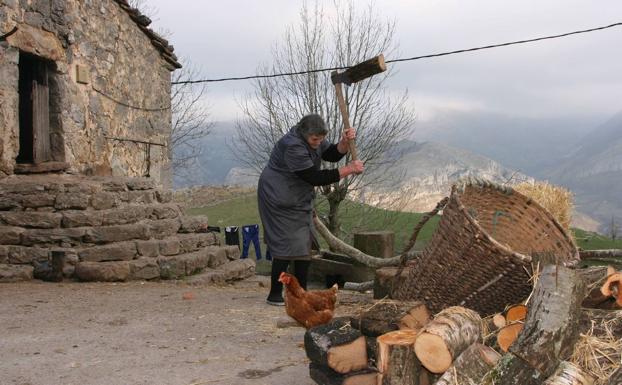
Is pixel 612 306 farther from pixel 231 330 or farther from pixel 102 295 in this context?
pixel 102 295

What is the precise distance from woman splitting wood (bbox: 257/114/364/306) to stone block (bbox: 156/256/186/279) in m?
2.69

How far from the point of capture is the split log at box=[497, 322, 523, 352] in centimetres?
314

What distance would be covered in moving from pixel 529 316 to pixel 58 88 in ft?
25.4


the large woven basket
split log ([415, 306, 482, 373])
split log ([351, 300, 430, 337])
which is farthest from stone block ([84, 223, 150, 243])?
split log ([415, 306, 482, 373])

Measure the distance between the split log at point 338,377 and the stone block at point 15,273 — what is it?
5.24 m

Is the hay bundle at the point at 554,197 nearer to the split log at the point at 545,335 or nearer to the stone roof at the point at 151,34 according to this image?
the stone roof at the point at 151,34

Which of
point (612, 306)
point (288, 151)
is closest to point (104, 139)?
point (288, 151)

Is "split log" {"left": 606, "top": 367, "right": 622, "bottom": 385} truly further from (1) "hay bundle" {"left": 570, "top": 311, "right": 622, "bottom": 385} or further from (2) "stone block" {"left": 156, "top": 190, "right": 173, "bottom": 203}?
(2) "stone block" {"left": 156, "top": 190, "right": 173, "bottom": 203}

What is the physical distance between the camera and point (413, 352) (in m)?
2.94

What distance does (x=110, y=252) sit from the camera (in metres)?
7.62

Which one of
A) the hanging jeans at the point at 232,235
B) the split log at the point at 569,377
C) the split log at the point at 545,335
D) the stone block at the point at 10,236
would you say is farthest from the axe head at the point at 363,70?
the hanging jeans at the point at 232,235

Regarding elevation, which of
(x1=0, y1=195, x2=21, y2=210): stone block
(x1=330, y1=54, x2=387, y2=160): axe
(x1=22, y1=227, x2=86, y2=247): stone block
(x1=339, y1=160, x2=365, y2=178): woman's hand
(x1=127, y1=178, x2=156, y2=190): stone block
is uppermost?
(x1=330, y1=54, x2=387, y2=160): axe

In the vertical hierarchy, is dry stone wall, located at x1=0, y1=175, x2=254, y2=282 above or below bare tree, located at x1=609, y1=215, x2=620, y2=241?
above

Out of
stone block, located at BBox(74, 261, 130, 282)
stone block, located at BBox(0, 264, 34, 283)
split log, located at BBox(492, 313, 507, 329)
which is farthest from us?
stone block, located at BBox(74, 261, 130, 282)
